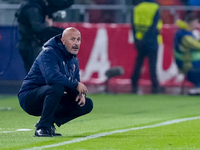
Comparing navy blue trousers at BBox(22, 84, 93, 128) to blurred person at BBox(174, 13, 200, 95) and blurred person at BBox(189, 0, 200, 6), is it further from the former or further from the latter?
blurred person at BBox(189, 0, 200, 6)

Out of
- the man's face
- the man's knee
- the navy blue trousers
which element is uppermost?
the man's face

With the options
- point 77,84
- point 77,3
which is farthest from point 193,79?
point 77,84

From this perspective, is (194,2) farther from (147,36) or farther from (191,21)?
(147,36)

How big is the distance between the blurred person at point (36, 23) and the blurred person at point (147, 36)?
3951 mm

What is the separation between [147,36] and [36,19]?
4.65 meters

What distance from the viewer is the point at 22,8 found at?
1142cm

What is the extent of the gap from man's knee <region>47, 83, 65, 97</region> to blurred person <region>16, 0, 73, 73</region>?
487 centimetres

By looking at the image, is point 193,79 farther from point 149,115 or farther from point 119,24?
point 149,115

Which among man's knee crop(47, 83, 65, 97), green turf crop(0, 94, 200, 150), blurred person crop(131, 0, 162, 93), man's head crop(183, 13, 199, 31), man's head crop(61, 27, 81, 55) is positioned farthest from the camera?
blurred person crop(131, 0, 162, 93)

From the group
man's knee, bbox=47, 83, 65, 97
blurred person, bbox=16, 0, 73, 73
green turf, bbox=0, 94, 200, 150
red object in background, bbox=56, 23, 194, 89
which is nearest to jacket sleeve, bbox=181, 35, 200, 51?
red object in background, bbox=56, 23, 194, 89

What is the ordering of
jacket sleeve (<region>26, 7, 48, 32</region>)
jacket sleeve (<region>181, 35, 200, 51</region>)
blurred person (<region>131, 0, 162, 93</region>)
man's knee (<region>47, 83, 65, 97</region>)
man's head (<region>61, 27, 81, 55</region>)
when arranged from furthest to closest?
blurred person (<region>131, 0, 162, 93</region>) < jacket sleeve (<region>181, 35, 200, 51</region>) < jacket sleeve (<region>26, 7, 48, 32</region>) < man's head (<region>61, 27, 81, 55</region>) < man's knee (<region>47, 83, 65, 97</region>)

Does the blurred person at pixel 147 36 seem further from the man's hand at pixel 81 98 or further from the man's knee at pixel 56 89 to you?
the man's knee at pixel 56 89

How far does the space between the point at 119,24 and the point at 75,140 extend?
31.2ft

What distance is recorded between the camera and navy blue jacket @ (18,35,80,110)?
640 cm
